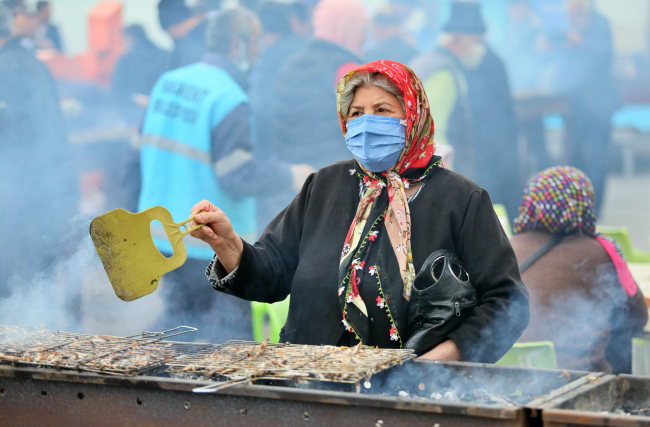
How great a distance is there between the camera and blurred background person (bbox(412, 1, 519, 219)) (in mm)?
6598

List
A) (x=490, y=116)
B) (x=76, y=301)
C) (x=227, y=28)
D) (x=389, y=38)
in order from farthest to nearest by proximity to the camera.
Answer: (x=389, y=38) → (x=490, y=116) → (x=227, y=28) → (x=76, y=301)

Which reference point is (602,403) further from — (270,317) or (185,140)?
(185,140)

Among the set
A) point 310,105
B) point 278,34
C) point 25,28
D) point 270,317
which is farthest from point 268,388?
point 278,34

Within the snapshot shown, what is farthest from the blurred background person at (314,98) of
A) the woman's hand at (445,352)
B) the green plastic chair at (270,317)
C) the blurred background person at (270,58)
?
the woman's hand at (445,352)

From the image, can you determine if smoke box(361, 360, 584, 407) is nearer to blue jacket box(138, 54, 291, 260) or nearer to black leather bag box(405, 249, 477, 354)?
black leather bag box(405, 249, 477, 354)

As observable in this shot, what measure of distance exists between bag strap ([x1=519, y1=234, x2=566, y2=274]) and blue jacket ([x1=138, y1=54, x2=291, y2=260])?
6.83 ft

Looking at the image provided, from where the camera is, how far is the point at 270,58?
6.96m

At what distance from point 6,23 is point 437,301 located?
16.8 ft

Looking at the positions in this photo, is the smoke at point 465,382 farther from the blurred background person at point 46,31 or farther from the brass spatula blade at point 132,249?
the blurred background person at point 46,31

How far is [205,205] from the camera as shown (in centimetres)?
240

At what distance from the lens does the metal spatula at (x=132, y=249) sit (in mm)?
2291

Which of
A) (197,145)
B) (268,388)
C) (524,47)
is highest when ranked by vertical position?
(524,47)

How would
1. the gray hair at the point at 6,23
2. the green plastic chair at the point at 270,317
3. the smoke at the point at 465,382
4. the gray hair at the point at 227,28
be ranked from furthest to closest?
the gray hair at the point at 6,23, the gray hair at the point at 227,28, the green plastic chair at the point at 270,317, the smoke at the point at 465,382

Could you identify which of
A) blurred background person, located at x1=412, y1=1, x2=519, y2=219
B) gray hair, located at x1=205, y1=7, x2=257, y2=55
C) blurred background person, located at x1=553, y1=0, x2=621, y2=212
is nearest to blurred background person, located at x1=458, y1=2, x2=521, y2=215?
blurred background person, located at x1=412, y1=1, x2=519, y2=219
